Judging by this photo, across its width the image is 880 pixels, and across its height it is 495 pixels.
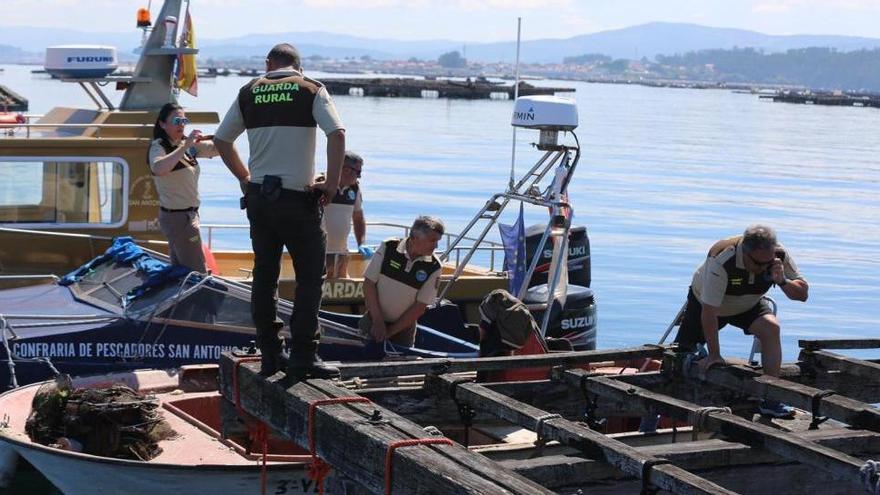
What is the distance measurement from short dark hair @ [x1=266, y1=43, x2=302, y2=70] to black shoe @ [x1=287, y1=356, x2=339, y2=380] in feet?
4.88

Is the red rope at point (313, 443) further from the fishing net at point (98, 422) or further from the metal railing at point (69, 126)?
the metal railing at point (69, 126)

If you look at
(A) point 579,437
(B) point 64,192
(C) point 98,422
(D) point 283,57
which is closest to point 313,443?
(A) point 579,437

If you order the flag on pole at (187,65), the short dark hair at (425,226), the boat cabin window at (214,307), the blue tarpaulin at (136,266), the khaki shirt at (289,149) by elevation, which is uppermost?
the flag on pole at (187,65)

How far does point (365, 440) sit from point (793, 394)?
2.61 metres

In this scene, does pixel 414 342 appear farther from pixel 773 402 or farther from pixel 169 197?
pixel 773 402

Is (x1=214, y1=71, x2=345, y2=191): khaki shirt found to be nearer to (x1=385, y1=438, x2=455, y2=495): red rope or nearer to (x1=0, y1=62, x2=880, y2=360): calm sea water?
(x1=385, y1=438, x2=455, y2=495): red rope

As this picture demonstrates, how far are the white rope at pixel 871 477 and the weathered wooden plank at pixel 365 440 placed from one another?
4.69ft

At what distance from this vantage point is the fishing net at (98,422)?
28.7 feet

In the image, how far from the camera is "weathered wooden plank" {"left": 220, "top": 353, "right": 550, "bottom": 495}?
5500 mm

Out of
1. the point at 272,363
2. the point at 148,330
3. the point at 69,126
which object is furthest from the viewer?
the point at 69,126

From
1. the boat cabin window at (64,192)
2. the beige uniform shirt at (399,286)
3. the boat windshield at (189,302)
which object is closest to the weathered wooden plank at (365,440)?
the beige uniform shirt at (399,286)

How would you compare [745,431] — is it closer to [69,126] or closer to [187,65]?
[69,126]

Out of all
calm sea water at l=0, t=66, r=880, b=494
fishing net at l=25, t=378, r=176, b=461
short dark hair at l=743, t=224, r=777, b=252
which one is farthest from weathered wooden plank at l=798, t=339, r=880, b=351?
calm sea water at l=0, t=66, r=880, b=494

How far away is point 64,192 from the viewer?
13.1m
